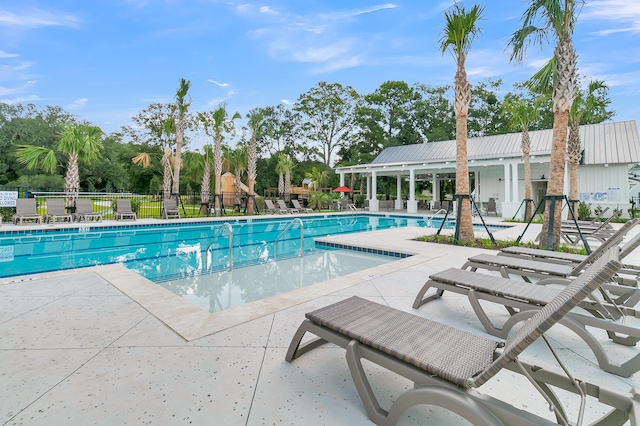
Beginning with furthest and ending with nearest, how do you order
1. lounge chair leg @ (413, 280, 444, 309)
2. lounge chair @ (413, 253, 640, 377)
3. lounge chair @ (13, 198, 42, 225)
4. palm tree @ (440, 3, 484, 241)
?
1. lounge chair @ (13, 198, 42, 225)
2. palm tree @ (440, 3, 484, 241)
3. lounge chair leg @ (413, 280, 444, 309)
4. lounge chair @ (413, 253, 640, 377)

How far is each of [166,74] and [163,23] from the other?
578 centimetres

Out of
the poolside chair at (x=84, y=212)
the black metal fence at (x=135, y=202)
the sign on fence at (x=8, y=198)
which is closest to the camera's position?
the sign on fence at (x=8, y=198)

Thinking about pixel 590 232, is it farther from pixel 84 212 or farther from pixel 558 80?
pixel 84 212

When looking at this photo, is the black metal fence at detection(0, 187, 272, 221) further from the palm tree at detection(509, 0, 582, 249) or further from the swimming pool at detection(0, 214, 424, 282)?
the palm tree at detection(509, 0, 582, 249)

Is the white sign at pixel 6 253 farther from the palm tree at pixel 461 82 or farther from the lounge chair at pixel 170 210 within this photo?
the palm tree at pixel 461 82

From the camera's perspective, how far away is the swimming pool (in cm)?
638

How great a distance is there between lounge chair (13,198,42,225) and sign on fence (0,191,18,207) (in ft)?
2.52

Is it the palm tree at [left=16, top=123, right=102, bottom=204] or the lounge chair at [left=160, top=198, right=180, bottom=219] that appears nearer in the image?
the palm tree at [left=16, top=123, right=102, bottom=204]

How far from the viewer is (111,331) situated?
271cm

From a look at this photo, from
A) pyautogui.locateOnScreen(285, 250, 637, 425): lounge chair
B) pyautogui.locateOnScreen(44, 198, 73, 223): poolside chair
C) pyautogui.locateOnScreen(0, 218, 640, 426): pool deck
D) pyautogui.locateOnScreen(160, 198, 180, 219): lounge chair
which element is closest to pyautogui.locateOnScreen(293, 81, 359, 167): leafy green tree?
pyautogui.locateOnScreen(160, 198, 180, 219): lounge chair

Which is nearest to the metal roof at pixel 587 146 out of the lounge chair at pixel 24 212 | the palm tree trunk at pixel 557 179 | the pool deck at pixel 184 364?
the palm tree trunk at pixel 557 179

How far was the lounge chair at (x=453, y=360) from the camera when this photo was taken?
48.9 inches

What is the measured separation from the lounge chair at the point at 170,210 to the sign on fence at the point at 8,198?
5.09 m

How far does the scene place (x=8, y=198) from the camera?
11.7 metres
